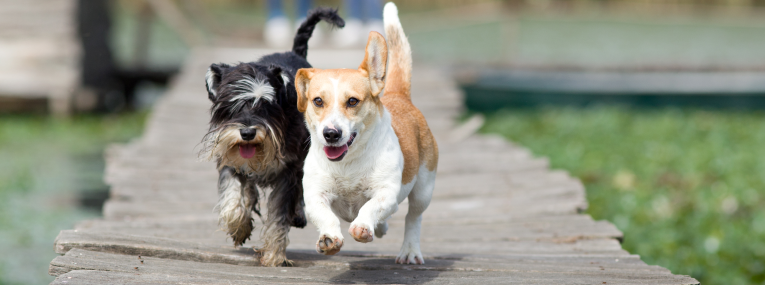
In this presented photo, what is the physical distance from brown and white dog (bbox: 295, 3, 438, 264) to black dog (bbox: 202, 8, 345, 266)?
0.23m

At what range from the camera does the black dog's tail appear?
12.7 ft

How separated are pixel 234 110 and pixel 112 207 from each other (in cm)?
201

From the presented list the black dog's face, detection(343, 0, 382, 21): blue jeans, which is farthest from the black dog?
detection(343, 0, 382, 21): blue jeans

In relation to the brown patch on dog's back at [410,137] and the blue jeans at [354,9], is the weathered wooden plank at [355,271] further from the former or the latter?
the blue jeans at [354,9]

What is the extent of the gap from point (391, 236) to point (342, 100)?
174 centimetres

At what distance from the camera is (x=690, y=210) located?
740 centimetres

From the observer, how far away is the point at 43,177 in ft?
29.1

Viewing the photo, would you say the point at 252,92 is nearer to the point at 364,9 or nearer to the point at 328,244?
the point at 328,244

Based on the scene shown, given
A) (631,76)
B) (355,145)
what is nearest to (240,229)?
(355,145)

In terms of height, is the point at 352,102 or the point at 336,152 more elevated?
the point at 352,102

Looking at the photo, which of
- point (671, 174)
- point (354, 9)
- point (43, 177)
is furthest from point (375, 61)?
point (354, 9)

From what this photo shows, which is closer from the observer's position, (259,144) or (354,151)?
(354,151)

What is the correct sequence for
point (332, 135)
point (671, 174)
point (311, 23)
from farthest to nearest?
point (671, 174) → point (311, 23) → point (332, 135)

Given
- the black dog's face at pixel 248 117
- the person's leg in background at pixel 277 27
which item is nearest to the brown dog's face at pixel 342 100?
the black dog's face at pixel 248 117
